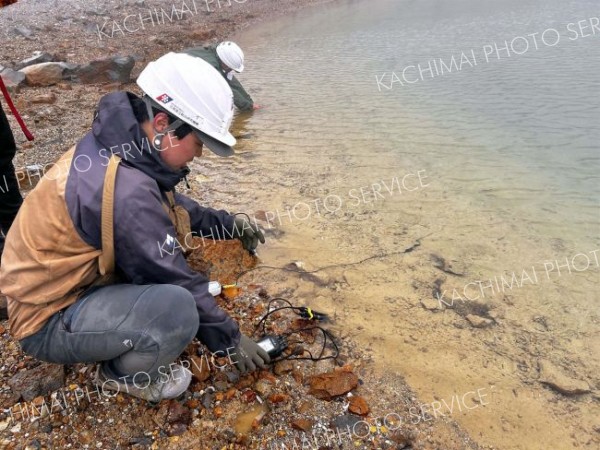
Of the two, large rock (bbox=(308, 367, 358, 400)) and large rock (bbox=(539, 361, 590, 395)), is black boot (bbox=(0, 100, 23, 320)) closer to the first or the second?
large rock (bbox=(308, 367, 358, 400))

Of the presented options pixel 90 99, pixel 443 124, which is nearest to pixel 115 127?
pixel 443 124

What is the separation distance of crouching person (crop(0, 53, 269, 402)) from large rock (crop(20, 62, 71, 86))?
7.61m

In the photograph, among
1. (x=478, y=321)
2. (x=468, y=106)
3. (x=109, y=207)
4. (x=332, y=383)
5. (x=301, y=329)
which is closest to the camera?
(x=109, y=207)

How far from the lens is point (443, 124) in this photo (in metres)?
7.05

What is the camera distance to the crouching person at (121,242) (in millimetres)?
2008

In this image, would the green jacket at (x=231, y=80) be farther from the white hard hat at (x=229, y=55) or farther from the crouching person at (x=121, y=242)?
the crouching person at (x=121, y=242)

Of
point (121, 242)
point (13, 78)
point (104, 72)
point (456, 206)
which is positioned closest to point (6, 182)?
point (121, 242)

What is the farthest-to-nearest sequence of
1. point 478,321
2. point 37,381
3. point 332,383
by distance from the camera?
1. point 478,321
2. point 332,383
3. point 37,381

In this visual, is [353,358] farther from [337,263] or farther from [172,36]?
[172,36]

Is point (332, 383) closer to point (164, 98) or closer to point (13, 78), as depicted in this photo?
point (164, 98)

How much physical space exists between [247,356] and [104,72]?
8430 mm

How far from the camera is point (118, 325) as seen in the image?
219cm

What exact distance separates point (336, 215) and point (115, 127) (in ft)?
10.0

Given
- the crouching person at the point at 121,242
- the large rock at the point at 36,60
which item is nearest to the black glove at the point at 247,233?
the crouching person at the point at 121,242
